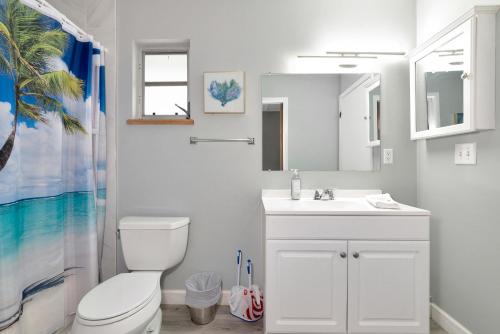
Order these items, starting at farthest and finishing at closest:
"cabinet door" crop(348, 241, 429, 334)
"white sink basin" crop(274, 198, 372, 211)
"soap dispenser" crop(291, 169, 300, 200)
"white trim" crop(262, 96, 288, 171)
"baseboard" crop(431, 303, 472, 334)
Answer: "white trim" crop(262, 96, 288, 171) → "soap dispenser" crop(291, 169, 300, 200) → "white sink basin" crop(274, 198, 372, 211) → "baseboard" crop(431, 303, 472, 334) → "cabinet door" crop(348, 241, 429, 334)

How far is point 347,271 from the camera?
1.41m

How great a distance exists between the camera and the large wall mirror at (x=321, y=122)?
1.92m

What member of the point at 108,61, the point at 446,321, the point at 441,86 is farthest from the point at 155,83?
the point at 446,321

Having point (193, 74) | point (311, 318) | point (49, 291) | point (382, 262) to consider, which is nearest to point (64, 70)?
point (193, 74)

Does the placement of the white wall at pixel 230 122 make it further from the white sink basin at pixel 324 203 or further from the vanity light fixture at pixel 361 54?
the white sink basin at pixel 324 203

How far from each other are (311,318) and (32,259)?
5.05 feet

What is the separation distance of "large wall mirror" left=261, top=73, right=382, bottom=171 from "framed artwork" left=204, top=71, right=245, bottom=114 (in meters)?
0.18

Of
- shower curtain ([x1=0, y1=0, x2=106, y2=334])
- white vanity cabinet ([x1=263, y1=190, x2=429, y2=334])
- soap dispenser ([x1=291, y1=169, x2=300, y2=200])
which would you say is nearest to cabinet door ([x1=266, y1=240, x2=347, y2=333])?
white vanity cabinet ([x1=263, y1=190, x2=429, y2=334])

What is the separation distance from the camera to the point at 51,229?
56.2 inches

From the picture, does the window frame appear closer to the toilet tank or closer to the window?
the window

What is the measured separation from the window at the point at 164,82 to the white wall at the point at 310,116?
0.68 meters

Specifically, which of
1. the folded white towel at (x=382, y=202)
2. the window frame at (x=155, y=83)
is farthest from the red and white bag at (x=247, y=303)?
the window frame at (x=155, y=83)

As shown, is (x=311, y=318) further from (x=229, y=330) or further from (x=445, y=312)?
(x=445, y=312)

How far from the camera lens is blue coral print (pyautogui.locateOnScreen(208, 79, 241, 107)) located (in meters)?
1.90
